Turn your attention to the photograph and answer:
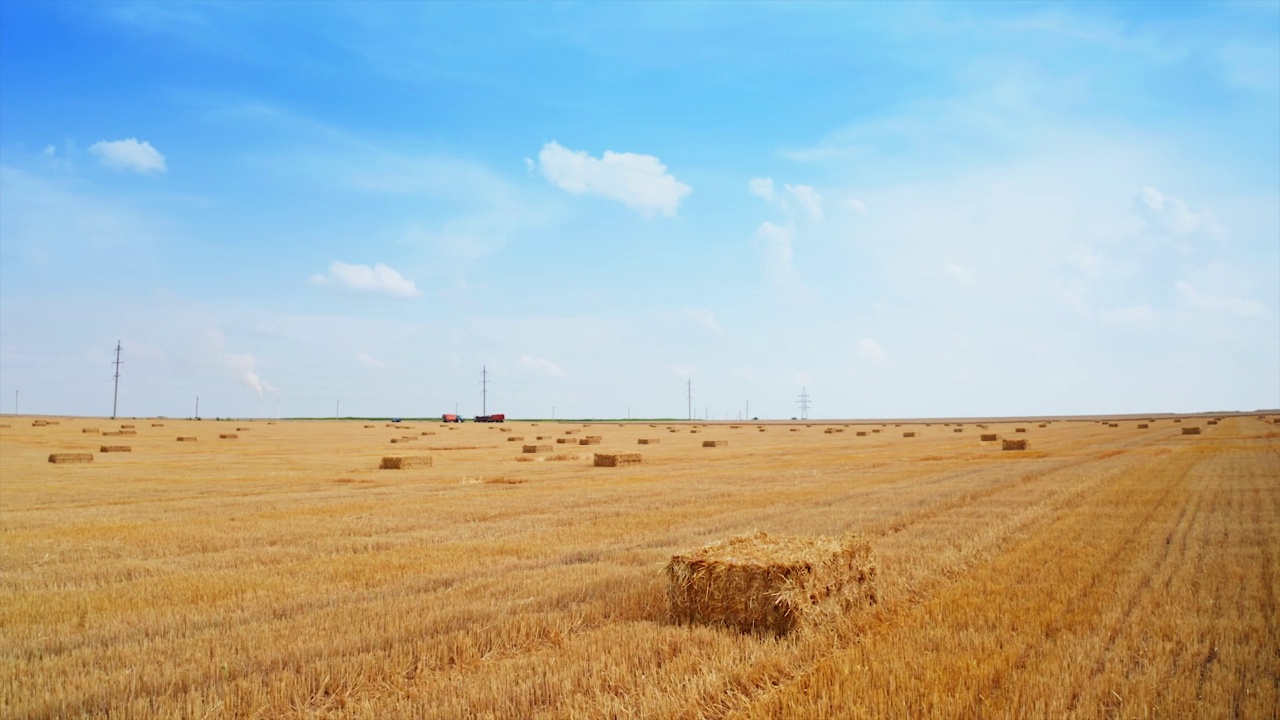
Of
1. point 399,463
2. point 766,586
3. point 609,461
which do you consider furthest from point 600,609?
point 399,463

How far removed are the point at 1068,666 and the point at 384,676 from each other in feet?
18.1

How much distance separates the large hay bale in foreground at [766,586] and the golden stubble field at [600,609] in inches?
9.7

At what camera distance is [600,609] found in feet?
27.7

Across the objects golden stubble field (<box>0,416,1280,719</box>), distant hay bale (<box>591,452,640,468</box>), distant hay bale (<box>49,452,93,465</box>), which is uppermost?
distant hay bale (<box>49,452,93,465</box>)

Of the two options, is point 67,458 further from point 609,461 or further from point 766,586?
point 766,586

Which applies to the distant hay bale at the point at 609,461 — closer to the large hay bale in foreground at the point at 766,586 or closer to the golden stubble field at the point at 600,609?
the golden stubble field at the point at 600,609

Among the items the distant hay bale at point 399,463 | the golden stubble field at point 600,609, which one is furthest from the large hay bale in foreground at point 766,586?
the distant hay bale at point 399,463

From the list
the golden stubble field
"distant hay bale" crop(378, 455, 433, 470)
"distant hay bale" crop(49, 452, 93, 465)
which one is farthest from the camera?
"distant hay bale" crop(49, 452, 93, 465)

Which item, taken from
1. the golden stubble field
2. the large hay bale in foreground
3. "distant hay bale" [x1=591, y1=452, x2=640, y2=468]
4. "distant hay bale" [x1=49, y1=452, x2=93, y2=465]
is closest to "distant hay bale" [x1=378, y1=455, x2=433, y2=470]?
"distant hay bale" [x1=591, y1=452, x2=640, y2=468]

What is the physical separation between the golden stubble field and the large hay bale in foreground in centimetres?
25

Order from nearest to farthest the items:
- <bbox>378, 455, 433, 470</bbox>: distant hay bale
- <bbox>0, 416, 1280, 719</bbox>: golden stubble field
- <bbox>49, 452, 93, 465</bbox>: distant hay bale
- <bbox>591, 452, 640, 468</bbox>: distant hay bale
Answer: <bbox>0, 416, 1280, 719</bbox>: golden stubble field < <bbox>378, 455, 433, 470</bbox>: distant hay bale < <bbox>591, 452, 640, 468</bbox>: distant hay bale < <bbox>49, 452, 93, 465</bbox>: distant hay bale

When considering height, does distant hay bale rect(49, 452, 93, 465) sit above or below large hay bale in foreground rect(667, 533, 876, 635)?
above

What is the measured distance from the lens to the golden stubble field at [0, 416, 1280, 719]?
6.00m

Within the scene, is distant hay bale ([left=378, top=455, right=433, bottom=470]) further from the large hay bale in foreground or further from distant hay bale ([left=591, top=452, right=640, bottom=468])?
the large hay bale in foreground
